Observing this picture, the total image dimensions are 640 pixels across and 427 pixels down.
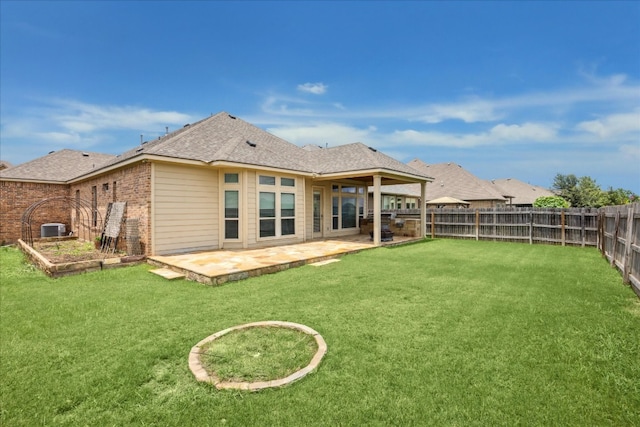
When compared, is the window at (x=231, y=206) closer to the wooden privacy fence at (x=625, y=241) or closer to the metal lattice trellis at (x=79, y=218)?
the metal lattice trellis at (x=79, y=218)

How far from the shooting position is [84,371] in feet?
9.53

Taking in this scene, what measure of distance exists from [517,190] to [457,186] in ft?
45.3

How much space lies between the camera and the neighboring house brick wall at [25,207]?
13.9m

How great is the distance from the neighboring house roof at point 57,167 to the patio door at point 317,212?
10604 mm

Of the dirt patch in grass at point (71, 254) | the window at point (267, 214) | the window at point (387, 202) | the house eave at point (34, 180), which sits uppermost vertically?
the house eave at point (34, 180)

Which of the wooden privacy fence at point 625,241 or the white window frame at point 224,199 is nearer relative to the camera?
the wooden privacy fence at point 625,241

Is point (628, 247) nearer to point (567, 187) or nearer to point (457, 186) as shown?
point (457, 186)

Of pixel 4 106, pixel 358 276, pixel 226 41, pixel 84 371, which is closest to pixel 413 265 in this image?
pixel 358 276

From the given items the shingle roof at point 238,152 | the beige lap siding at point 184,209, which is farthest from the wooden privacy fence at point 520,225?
the beige lap siding at point 184,209

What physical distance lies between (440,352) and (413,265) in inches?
191

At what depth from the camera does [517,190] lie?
120 ft

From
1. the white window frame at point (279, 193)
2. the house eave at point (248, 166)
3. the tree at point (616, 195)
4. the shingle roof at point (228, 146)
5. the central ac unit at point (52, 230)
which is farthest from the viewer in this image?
the tree at point (616, 195)

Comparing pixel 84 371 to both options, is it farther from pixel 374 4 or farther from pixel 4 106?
pixel 4 106

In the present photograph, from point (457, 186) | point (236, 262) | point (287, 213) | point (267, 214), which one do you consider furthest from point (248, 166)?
point (457, 186)
